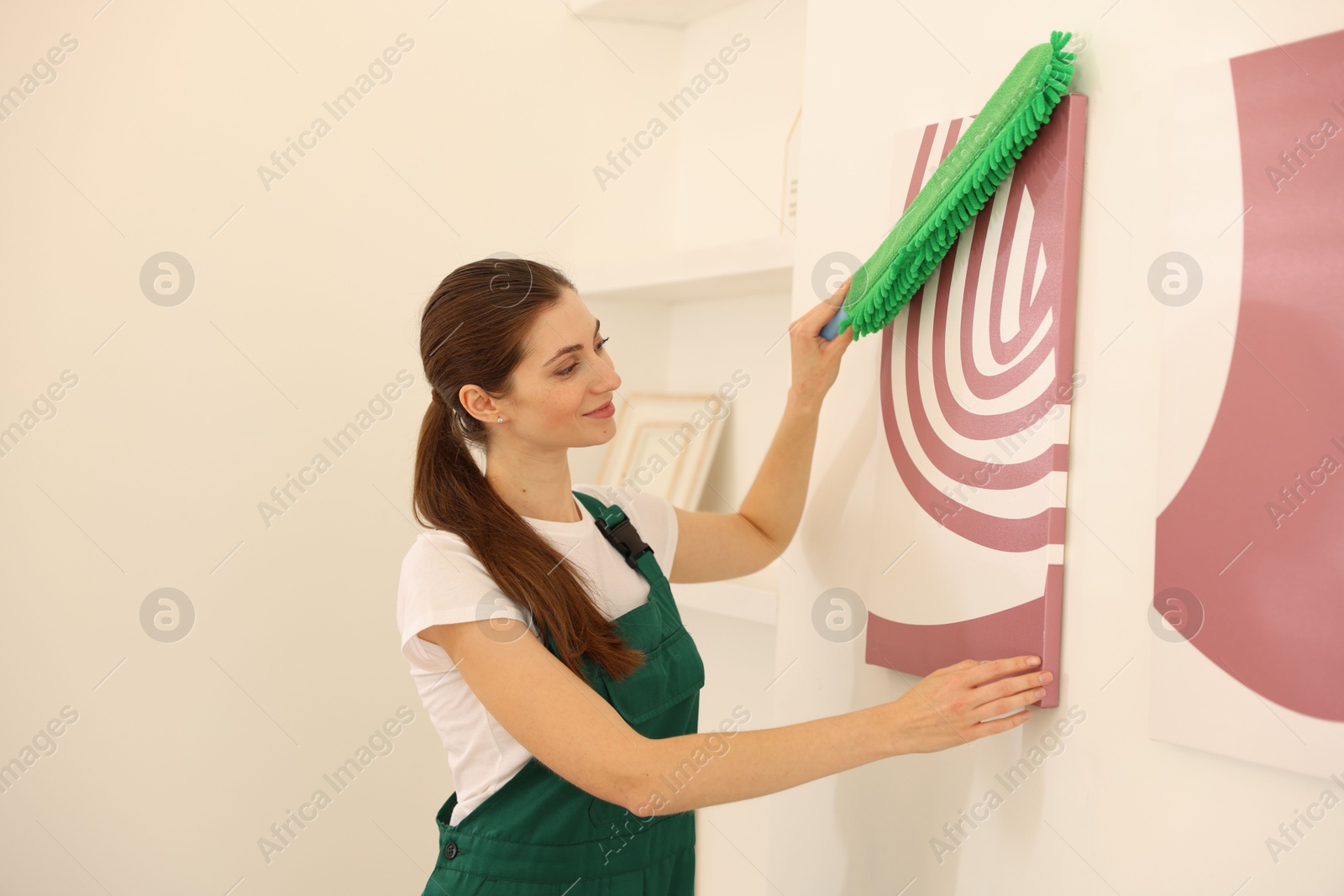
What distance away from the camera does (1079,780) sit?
38.4 inches

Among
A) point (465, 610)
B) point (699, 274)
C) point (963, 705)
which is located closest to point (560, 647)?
point (465, 610)

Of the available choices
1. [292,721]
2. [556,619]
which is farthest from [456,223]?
[556,619]

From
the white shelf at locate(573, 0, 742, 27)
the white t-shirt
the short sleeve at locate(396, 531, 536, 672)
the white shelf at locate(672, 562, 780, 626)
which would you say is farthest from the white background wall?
the short sleeve at locate(396, 531, 536, 672)

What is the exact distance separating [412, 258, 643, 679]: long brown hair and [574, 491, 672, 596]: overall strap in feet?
0.32

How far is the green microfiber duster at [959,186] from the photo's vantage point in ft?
3.23

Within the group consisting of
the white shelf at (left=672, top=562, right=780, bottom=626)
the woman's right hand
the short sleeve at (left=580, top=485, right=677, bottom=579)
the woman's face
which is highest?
the woman's face

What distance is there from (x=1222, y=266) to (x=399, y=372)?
1.46 metres

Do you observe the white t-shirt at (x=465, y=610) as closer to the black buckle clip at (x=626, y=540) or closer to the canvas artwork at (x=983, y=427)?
the black buckle clip at (x=626, y=540)

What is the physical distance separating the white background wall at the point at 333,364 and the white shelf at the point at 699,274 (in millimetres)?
66

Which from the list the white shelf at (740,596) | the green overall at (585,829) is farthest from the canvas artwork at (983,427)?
the white shelf at (740,596)

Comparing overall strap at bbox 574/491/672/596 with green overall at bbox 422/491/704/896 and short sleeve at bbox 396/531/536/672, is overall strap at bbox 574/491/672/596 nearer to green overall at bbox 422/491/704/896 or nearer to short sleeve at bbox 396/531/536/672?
green overall at bbox 422/491/704/896

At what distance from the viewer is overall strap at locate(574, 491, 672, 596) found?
131cm

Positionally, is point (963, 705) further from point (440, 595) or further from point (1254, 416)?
point (440, 595)

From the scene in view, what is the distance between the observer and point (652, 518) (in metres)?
1.42
